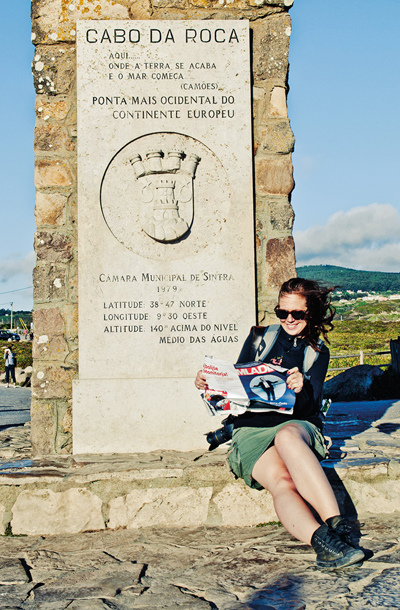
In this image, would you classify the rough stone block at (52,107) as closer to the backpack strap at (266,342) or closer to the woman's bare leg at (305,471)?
the backpack strap at (266,342)

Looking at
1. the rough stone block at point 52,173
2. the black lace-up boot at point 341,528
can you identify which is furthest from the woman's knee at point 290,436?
the rough stone block at point 52,173

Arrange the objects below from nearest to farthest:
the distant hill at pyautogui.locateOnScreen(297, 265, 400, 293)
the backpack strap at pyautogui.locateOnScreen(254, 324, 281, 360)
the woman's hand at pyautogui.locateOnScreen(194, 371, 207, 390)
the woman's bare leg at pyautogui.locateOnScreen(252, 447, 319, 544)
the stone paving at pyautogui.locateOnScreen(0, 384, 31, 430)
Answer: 1. the woman's bare leg at pyautogui.locateOnScreen(252, 447, 319, 544)
2. the woman's hand at pyautogui.locateOnScreen(194, 371, 207, 390)
3. the backpack strap at pyautogui.locateOnScreen(254, 324, 281, 360)
4. the stone paving at pyautogui.locateOnScreen(0, 384, 31, 430)
5. the distant hill at pyautogui.locateOnScreen(297, 265, 400, 293)

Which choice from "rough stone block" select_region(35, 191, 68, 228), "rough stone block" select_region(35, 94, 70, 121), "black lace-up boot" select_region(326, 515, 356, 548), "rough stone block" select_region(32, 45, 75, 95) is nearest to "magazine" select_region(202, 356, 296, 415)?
"black lace-up boot" select_region(326, 515, 356, 548)

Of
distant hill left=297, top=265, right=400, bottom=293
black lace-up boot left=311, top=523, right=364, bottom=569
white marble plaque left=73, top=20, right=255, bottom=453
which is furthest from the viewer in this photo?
distant hill left=297, top=265, right=400, bottom=293

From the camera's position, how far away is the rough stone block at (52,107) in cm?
354

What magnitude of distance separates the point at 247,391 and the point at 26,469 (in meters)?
1.30

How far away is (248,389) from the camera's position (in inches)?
99.8

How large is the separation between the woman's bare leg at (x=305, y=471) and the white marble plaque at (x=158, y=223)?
993mm

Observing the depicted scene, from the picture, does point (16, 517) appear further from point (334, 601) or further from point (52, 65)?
point (52, 65)

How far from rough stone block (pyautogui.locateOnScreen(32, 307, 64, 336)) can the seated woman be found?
1.21m

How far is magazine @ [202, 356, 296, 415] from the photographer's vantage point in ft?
8.23

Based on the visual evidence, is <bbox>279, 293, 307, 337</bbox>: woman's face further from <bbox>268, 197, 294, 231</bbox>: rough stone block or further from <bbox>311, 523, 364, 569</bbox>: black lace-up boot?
<bbox>311, 523, 364, 569</bbox>: black lace-up boot

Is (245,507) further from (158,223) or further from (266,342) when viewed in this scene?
(158,223)

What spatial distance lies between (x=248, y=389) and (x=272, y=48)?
224cm
